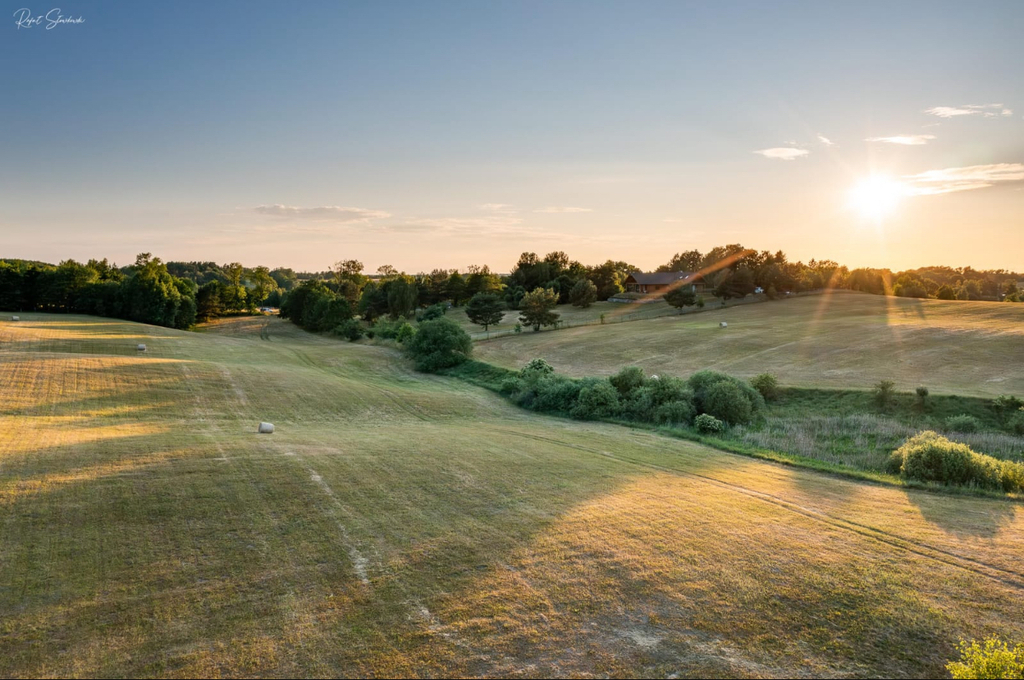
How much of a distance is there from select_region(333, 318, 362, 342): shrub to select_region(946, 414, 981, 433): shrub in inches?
2691

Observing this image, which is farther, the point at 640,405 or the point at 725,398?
the point at 640,405

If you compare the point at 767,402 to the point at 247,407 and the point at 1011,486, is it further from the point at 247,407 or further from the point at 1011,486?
the point at 247,407

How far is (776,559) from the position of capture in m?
11.4

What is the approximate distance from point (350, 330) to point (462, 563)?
73919 mm

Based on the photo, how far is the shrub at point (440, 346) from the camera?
56062 mm

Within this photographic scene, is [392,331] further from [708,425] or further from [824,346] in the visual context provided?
[708,425]

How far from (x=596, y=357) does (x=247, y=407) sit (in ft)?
122

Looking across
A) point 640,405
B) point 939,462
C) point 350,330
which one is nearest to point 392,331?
point 350,330

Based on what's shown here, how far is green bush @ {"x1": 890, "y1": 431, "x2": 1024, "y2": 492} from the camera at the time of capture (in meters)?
A: 19.0

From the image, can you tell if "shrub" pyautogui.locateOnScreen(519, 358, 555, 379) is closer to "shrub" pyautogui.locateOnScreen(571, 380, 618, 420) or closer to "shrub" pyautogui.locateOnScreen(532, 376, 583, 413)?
"shrub" pyautogui.locateOnScreen(532, 376, 583, 413)

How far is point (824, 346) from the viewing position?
177 ft

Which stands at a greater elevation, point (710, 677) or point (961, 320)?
point (961, 320)

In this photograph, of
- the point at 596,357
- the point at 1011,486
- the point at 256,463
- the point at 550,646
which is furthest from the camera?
the point at 596,357

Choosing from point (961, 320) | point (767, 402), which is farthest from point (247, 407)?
point (961, 320)
